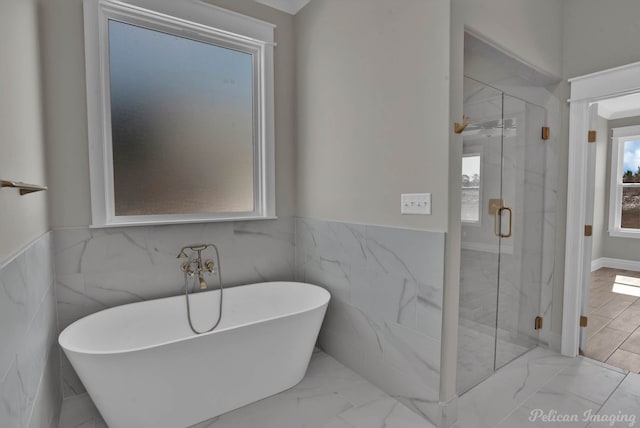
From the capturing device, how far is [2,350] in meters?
0.90

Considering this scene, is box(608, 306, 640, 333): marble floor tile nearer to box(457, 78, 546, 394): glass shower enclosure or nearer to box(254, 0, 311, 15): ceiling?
box(457, 78, 546, 394): glass shower enclosure

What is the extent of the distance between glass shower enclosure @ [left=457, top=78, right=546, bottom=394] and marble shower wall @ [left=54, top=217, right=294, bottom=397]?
1.55 meters

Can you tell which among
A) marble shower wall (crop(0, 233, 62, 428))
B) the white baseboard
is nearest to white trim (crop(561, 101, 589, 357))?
marble shower wall (crop(0, 233, 62, 428))

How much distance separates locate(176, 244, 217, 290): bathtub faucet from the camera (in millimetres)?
2331

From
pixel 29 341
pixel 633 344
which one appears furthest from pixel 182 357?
pixel 633 344

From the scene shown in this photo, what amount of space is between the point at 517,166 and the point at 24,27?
9.93ft

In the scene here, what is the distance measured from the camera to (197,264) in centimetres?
242

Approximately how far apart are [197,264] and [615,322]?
12.6ft

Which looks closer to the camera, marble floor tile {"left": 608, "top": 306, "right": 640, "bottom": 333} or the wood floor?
the wood floor

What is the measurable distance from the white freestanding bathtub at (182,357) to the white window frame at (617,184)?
18.2ft

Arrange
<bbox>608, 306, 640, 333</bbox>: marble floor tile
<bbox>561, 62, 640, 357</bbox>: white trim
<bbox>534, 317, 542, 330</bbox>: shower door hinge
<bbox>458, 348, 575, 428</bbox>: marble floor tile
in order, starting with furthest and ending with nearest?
<bbox>608, 306, 640, 333</bbox>: marble floor tile < <bbox>534, 317, 542, 330</bbox>: shower door hinge < <bbox>561, 62, 640, 357</bbox>: white trim < <bbox>458, 348, 575, 428</bbox>: marble floor tile

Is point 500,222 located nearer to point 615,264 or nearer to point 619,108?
point 619,108

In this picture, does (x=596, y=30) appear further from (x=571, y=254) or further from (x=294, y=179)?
(x=294, y=179)

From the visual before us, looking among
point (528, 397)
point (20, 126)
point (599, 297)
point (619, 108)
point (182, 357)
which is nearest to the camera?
point (20, 126)
